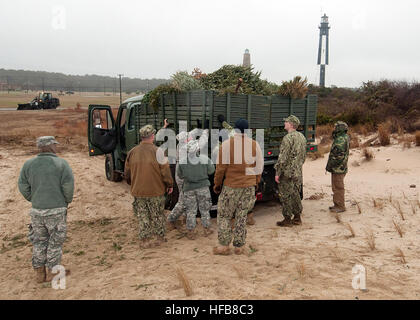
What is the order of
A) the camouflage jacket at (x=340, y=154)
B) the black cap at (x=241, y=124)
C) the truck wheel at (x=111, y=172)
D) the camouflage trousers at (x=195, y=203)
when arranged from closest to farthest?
the black cap at (x=241, y=124) < the camouflage trousers at (x=195, y=203) < the camouflage jacket at (x=340, y=154) < the truck wheel at (x=111, y=172)

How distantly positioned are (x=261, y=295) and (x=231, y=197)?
1405mm

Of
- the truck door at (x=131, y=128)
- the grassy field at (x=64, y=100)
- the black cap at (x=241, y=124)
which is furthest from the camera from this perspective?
the grassy field at (x=64, y=100)

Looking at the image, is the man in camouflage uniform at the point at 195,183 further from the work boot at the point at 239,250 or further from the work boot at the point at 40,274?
the work boot at the point at 40,274

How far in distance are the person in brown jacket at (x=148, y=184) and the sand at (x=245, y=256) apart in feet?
1.05

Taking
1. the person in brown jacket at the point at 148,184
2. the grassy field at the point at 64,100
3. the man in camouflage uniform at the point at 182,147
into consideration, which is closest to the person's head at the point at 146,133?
the person in brown jacket at the point at 148,184

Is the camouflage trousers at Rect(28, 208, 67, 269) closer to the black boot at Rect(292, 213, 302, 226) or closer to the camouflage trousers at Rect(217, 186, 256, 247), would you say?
the camouflage trousers at Rect(217, 186, 256, 247)

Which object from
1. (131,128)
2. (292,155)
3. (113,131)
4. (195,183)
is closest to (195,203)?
(195,183)

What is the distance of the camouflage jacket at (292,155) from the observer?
559cm

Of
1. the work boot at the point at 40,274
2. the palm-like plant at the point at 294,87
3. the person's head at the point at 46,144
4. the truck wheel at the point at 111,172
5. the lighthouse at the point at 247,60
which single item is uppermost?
the lighthouse at the point at 247,60

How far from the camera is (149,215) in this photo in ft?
16.9

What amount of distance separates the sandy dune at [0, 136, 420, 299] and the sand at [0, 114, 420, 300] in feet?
0.04

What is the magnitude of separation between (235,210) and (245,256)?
62cm

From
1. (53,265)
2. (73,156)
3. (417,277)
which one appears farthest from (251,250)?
(73,156)
